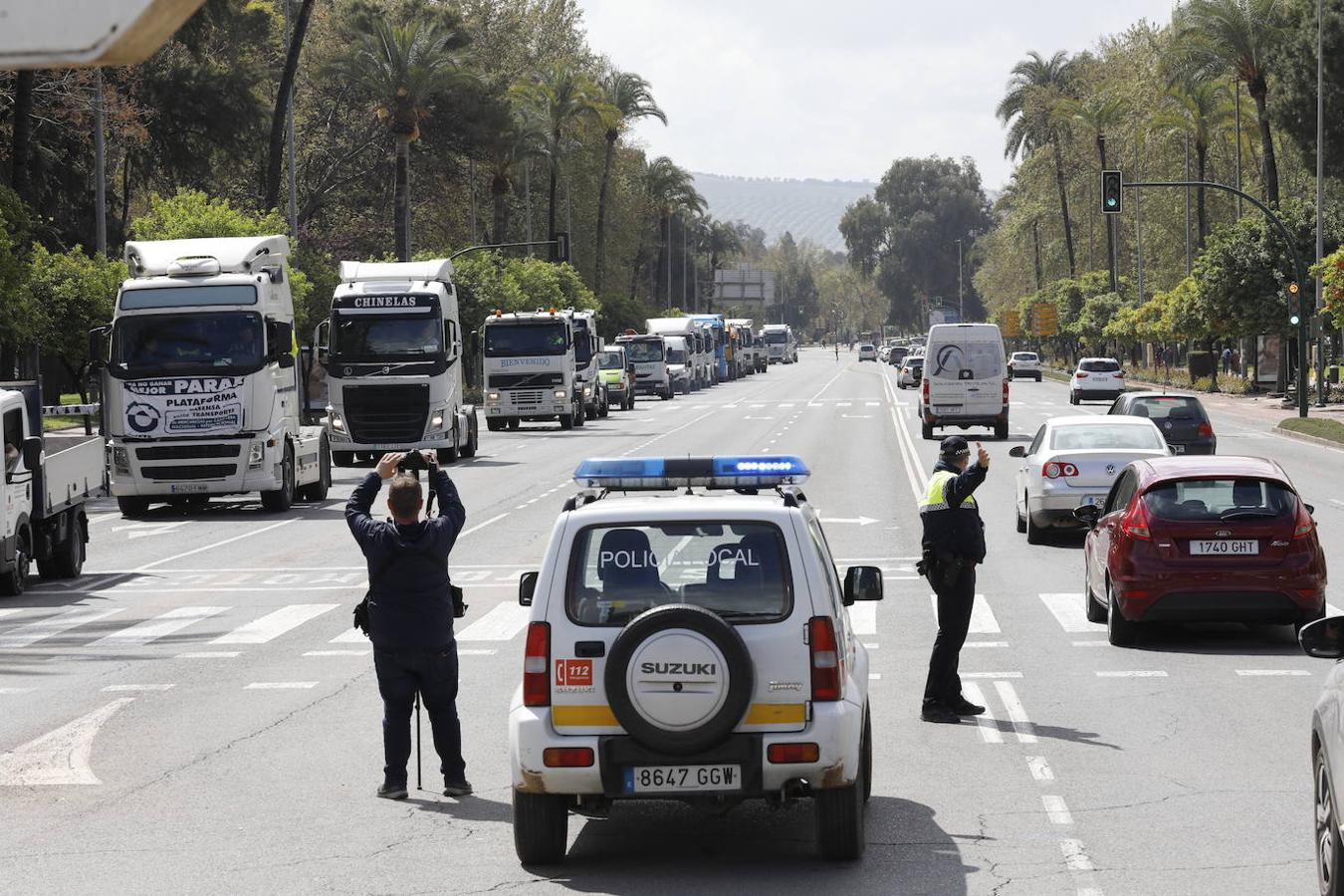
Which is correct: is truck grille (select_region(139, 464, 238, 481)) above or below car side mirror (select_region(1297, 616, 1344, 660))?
below

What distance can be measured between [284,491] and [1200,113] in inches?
2468

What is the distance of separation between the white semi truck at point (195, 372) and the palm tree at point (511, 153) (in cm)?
4895

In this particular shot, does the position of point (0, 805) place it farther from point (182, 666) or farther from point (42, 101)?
point (42, 101)

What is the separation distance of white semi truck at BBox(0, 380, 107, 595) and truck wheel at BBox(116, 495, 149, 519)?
8.13 m

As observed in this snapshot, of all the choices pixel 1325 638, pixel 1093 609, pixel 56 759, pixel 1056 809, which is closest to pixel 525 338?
pixel 1093 609

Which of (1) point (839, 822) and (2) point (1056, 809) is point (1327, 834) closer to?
(1) point (839, 822)

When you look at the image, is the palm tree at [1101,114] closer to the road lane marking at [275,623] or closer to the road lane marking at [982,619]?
the road lane marking at [982,619]

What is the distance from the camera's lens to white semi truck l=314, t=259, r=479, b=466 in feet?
127

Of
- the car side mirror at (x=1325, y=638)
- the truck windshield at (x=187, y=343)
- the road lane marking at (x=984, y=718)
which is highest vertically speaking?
the truck windshield at (x=187, y=343)

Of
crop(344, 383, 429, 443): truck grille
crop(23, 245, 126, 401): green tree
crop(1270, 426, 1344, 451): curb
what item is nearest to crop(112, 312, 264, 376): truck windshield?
crop(344, 383, 429, 443): truck grille

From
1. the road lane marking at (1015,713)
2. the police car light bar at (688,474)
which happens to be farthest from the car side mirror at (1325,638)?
the road lane marking at (1015,713)

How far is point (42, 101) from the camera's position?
46.7 meters

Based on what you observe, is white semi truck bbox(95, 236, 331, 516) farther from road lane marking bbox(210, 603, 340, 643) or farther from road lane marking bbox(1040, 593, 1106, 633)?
road lane marking bbox(1040, 593, 1106, 633)

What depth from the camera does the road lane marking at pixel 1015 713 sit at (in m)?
11.3
